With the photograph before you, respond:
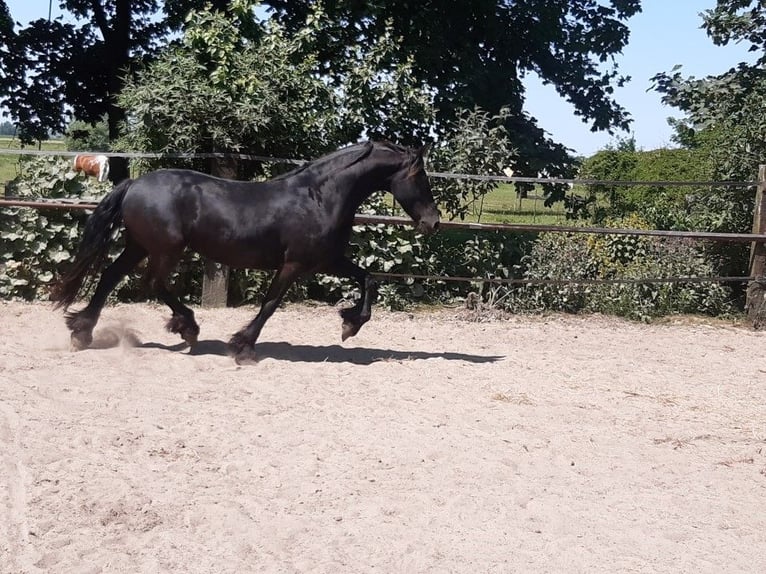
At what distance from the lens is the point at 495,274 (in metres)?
9.48

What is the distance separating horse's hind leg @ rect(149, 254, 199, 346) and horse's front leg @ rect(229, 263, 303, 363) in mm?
387

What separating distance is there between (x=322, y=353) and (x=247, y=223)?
126cm

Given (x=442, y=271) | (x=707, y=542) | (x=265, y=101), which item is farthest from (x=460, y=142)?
(x=707, y=542)

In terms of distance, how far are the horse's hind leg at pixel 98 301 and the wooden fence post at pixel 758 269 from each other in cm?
640

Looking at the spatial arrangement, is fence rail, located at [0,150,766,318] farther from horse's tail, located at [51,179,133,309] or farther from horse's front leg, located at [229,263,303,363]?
→ horse's front leg, located at [229,263,303,363]

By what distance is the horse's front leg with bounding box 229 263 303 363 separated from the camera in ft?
20.5

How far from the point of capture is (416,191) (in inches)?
258

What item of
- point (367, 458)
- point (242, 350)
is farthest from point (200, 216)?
point (367, 458)

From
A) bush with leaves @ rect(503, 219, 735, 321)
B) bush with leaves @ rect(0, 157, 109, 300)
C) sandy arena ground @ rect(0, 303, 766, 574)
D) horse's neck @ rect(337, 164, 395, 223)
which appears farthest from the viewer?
bush with leaves @ rect(503, 219, 735, 321)

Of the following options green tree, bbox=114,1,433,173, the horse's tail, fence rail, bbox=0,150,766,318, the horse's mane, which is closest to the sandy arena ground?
the horse's tail

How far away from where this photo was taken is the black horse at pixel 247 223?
20.5ft

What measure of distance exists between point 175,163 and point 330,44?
308 cm

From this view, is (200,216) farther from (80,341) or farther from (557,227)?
(557,227)

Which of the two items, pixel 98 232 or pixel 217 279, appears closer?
pixel 98 232
